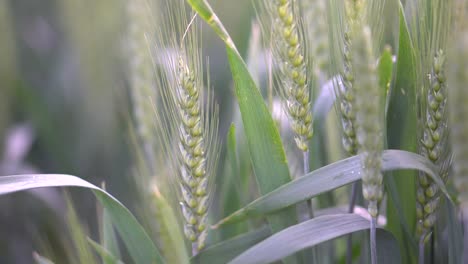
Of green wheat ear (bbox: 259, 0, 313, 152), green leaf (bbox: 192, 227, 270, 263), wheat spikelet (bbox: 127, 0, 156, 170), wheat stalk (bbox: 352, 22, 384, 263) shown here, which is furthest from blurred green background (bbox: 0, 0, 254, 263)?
wheat stalk (bbox: 352, 22, 384, 263)

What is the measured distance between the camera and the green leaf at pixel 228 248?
0.73 metres

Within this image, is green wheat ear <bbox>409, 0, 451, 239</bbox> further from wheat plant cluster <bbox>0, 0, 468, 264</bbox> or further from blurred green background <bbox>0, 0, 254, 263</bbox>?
blurred green background <bbox>0, 0, 254, 263</bbox>

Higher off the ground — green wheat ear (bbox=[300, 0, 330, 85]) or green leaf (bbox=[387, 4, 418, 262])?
green wheat ear (bbox=[300, 0, 330, 85])

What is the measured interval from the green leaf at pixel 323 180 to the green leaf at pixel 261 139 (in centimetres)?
4

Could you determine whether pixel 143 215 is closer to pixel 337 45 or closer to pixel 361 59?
pixel 337 45

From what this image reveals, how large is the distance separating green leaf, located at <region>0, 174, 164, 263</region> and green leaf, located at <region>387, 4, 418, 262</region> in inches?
11.7

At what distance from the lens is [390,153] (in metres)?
0.66

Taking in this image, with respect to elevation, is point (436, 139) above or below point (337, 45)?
below

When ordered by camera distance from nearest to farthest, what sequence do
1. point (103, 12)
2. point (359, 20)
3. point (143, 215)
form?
point (359, 20), point (143, 215), point (103, 12)

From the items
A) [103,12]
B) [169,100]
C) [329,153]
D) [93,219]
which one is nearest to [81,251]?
[169,100]

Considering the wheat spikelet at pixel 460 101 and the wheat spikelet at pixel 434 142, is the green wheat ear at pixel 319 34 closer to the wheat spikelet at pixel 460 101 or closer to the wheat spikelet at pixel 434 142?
the wheat spikelet at pixel 434 142

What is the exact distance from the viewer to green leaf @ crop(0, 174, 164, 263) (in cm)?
66

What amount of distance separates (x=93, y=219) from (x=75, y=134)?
30 centimetres

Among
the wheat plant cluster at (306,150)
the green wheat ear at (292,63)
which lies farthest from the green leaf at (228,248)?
the green wheat ear at (292,63)
